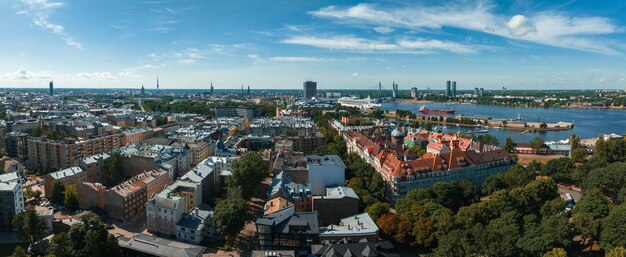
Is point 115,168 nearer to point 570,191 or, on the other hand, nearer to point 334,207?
point 334,207

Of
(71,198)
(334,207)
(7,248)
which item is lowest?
(7,248)

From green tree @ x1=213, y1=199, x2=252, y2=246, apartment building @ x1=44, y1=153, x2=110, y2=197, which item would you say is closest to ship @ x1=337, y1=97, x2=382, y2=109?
apartment building @ x1=44, y1=153, x2=110, y2=197

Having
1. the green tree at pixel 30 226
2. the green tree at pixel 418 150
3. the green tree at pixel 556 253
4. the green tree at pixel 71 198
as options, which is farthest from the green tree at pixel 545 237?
the green tree at pixel 71 198

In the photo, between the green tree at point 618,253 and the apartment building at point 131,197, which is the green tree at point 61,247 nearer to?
the apartment building at point 131,197

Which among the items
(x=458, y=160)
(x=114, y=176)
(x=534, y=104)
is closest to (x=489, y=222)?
(x=458, y=160)

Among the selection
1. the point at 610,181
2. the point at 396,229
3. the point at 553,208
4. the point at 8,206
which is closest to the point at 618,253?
the point at 553,208

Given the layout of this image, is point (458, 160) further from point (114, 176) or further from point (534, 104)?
point (534, 104)
